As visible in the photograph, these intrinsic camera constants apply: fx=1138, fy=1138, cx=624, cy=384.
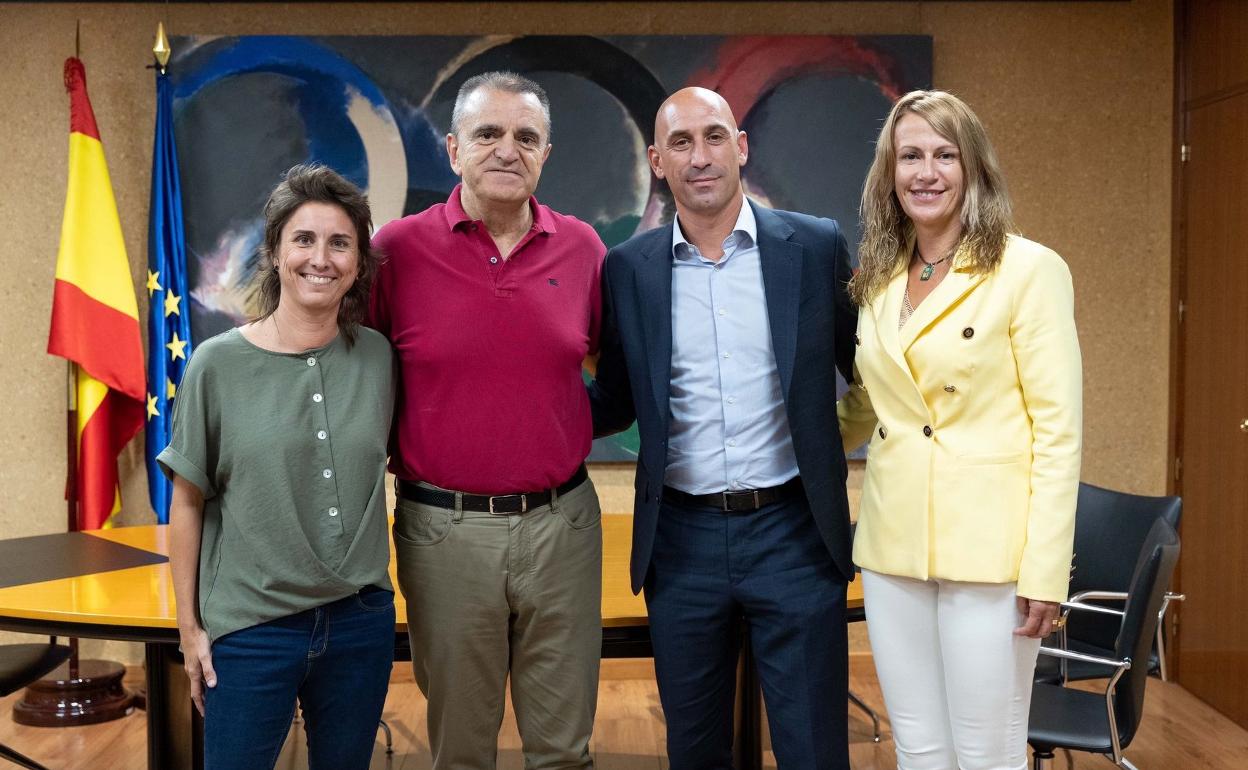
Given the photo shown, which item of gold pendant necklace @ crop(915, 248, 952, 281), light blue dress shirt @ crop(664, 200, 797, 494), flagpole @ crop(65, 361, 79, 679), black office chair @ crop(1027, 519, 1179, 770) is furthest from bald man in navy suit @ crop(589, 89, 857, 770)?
flagpole @ crop(65, 361, 79, 679)

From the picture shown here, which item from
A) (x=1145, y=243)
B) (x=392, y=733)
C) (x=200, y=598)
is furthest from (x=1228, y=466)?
(x=200, y=598)

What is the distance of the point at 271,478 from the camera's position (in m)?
1.92

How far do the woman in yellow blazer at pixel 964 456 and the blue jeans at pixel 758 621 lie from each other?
172 millimetres

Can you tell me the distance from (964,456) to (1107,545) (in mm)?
1608

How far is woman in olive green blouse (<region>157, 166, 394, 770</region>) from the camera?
1911mm

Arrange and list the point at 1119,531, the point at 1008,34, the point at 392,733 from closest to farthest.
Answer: the point at 1119,531
the point at 392,733
the point at 1008,34

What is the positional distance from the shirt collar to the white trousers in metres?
0.73

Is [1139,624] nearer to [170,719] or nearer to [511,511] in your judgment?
[511,511]

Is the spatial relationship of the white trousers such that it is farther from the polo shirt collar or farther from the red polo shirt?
the polo shirt collar

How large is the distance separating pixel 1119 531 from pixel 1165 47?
248 cm

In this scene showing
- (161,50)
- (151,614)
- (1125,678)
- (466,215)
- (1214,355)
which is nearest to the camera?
(466,215)

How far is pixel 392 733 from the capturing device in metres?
4.11

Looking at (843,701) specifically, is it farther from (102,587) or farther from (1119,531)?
(102,587)

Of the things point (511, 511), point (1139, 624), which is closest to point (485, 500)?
point (511, 511)
